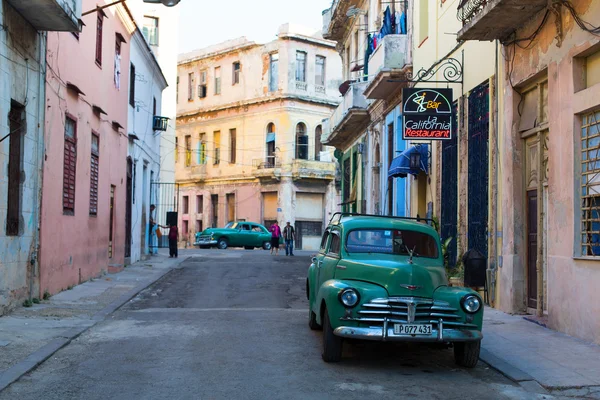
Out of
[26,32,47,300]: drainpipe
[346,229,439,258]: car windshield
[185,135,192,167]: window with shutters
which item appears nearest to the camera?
[346,229,439,258]: car windshield

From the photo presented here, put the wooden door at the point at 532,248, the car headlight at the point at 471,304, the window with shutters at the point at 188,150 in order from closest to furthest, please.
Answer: the car headlight at the point at 471,304 < the wooden door at the point at 532,248 < the window with shutters at the point at 188,150

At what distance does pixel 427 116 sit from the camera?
1555 cm

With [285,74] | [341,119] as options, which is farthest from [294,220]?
[341,119]

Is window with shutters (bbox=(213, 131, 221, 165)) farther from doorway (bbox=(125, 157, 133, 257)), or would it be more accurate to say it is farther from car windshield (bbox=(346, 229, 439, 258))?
car windshield (bbox=(346, 229, 439, 258))

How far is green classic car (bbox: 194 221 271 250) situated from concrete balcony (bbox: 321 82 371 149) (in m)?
10.4

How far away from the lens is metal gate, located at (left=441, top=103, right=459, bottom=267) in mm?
16422

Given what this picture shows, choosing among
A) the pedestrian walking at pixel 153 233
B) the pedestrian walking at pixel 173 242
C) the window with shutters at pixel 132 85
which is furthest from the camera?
the pedestrian walking at pixel 153 233

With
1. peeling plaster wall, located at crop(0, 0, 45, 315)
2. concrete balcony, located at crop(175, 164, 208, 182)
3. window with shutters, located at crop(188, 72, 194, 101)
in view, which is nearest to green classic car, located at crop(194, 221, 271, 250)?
concrete balcony, located at crop(175, 164, 208, 182)

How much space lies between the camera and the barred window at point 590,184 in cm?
1005

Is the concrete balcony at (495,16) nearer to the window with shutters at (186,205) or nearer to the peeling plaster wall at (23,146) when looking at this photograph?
the peeling plaster wall at (23,146)

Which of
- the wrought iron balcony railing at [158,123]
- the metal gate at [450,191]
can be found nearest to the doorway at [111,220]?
the wrought iron balcony railing at [158,123]

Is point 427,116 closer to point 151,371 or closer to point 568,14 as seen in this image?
point 568,14

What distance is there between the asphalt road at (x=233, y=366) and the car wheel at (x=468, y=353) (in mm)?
110

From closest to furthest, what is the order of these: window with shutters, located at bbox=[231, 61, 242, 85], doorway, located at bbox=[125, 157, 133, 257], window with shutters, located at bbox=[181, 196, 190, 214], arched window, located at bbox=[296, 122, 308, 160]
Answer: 1. doorway, located at bbox=[125, 157, 133, 257]
2. arched window, located at bbox=[296, 122, 308, 160]
3. window with shutters, located at bbox=[231, 61, 242, 85]
4. window with shutters, located at bbox=[181, 196, 190, 214]
